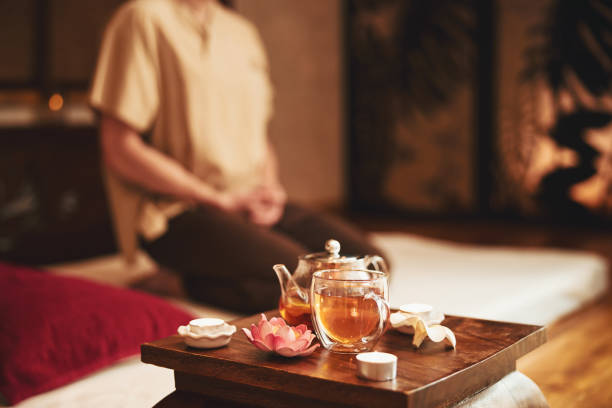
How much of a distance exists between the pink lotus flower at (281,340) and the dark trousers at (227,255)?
28.9 inches

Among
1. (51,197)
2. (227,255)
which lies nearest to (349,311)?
(227,255)

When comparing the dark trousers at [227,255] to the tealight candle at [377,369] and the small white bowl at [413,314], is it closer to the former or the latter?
the small white bowl at [413,314]

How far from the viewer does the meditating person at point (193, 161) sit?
5.39ft

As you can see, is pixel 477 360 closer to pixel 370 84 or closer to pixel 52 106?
pixel 52 106

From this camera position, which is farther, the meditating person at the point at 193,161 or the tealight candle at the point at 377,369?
the meditating person at the point at 193,161

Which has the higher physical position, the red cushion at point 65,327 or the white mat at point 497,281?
the red cushion at point 65,327

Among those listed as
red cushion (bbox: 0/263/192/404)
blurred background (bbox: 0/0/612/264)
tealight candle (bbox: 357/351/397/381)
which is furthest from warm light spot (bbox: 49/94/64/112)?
tealight candle (bbox: 357/351/397/381)

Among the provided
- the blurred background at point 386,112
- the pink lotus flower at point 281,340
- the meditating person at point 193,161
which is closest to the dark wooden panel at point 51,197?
the blurred background at point 386,112

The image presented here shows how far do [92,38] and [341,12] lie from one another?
2501 millimetres

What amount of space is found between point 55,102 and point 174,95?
1578 millimetres

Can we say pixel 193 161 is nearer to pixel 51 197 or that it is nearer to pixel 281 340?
pixel 281 340

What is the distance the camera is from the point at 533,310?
1.81 metres

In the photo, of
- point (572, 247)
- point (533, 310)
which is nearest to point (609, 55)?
point (572, 247)

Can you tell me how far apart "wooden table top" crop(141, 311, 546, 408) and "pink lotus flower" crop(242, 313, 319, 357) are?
0.04 feet
